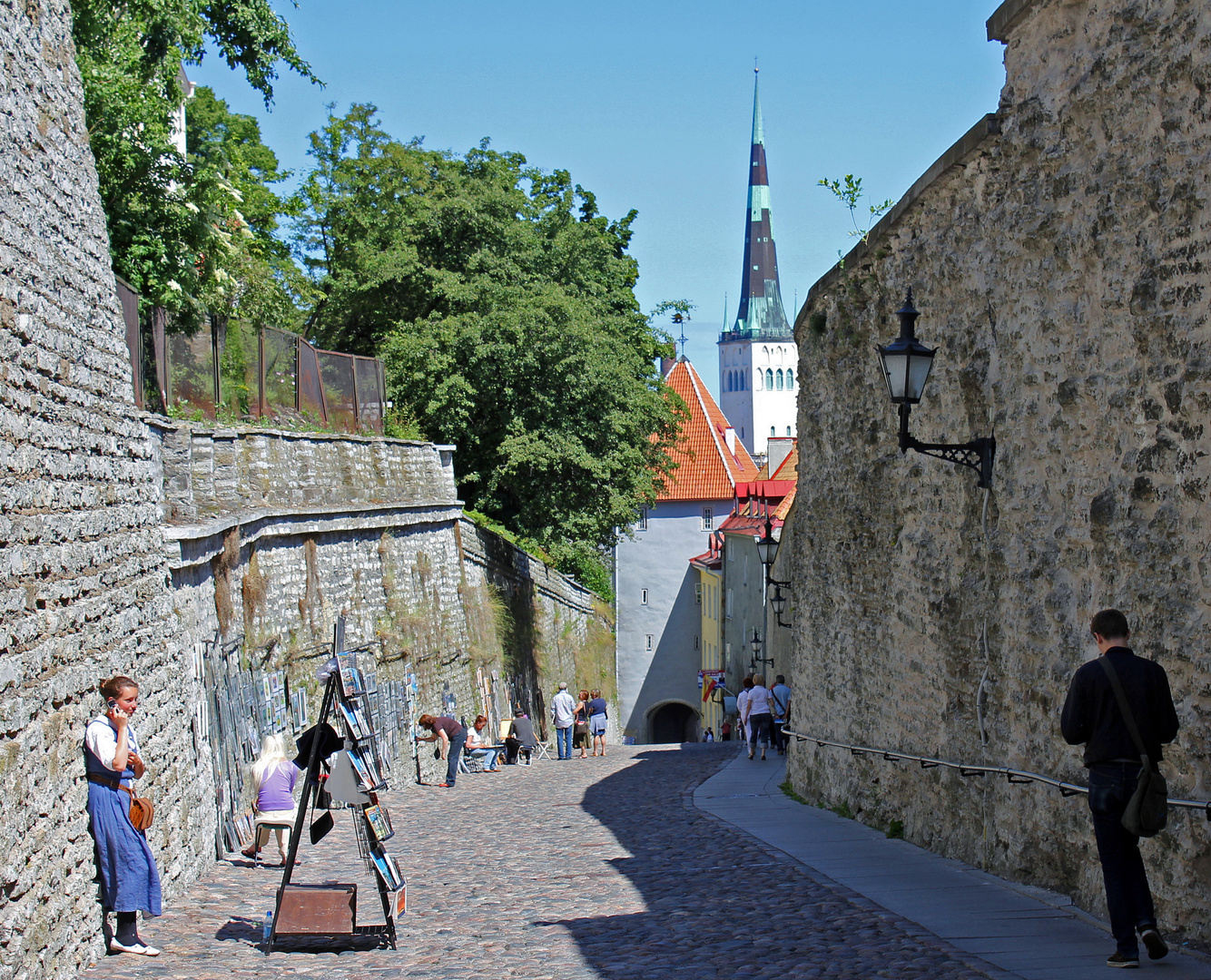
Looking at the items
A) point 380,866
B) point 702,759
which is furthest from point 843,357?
point 702,759

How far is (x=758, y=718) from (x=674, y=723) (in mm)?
38155

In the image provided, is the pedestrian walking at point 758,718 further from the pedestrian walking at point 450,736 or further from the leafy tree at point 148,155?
the leafy tree at point 148,155

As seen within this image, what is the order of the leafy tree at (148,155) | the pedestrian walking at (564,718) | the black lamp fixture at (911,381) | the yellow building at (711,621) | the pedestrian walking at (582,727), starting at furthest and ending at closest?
the yellow building at (711,621)
the pedestrian walking at (582,727)
the pedestrian walking at (564,718)
the leafy tree at (148,155)
the black lamp fixture at (911,381)

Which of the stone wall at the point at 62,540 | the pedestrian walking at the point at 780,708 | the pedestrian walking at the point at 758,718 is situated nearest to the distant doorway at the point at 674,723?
the pedestrian walking at the point at 780,708

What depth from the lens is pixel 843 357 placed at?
43.2ft

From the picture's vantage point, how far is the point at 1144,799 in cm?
573

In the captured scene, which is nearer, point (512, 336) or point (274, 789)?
point (274, 789)

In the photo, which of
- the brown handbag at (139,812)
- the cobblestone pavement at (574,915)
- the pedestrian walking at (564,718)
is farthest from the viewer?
the pedestrian walking at (564,718)

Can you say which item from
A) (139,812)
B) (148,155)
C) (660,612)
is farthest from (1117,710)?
(660,612)

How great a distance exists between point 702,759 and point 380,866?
15.8 meters

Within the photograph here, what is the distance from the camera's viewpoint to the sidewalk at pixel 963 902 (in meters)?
6.20

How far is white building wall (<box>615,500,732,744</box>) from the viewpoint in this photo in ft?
187

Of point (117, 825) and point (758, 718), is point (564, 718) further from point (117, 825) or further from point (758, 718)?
point (117, 825)

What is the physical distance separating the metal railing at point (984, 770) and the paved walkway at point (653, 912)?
0.70m
